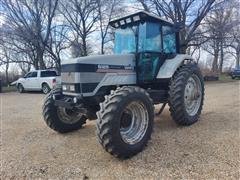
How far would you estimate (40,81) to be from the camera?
58.1 feet

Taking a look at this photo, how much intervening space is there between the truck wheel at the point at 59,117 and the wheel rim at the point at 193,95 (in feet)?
8.35

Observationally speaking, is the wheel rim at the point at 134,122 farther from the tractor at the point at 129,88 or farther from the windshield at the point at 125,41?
the windshield at the point at 125,41

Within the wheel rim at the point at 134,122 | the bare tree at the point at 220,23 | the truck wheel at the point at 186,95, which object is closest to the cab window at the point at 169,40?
the truck wheel at the point at 186,95

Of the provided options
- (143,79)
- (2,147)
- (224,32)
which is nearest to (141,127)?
(143,79)

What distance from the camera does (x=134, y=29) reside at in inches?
231

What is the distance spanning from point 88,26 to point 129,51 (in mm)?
23021

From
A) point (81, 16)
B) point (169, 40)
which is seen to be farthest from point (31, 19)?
point (169, 40)

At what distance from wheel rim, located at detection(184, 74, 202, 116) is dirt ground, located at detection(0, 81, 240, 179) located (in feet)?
1.25

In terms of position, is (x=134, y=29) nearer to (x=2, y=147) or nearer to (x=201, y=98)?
(x=201, y=98)

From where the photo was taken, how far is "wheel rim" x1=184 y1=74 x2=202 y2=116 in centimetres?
637

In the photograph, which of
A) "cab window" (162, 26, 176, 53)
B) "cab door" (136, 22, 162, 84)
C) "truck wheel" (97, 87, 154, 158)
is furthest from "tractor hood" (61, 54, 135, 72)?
"cab window" (162, 26, 176, 53)

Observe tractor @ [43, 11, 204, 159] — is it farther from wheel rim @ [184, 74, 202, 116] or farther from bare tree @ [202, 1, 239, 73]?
bare tree @ [202, 1, 239, 73]

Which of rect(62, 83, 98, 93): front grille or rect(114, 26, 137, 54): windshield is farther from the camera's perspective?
rect(114, 26, 137, 54): windshield

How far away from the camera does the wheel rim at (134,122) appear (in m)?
4.51
